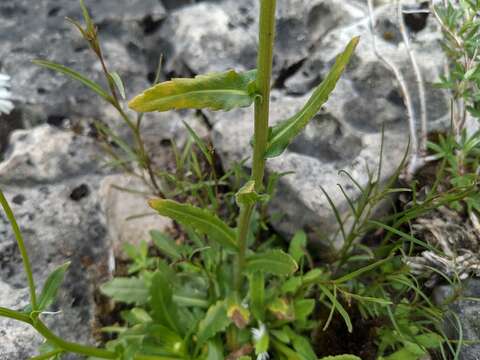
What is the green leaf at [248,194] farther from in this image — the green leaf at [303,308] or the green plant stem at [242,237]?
the green leaf at [303,308]

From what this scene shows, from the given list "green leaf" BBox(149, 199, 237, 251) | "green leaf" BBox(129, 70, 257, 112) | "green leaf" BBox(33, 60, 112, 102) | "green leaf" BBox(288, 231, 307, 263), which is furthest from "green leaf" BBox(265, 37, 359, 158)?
"green leaf" BBox(288, 231, 307, 263)

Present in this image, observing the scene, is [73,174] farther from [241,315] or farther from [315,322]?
[315,322]

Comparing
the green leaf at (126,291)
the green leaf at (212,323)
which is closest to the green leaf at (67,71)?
the green leaf at (126,291)

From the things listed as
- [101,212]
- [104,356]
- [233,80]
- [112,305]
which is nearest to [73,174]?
[101,212]

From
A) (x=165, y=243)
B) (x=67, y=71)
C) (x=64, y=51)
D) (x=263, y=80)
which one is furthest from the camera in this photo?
(x=64, y=51)

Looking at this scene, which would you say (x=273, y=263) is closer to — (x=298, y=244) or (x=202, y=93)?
(x=298, y=244)

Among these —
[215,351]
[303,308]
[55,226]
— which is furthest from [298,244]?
[55,226]
